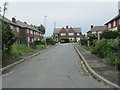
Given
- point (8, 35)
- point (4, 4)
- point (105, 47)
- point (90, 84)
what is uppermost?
point (4, 4)

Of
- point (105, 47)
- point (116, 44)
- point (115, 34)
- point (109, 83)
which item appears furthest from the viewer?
point (115, 34)

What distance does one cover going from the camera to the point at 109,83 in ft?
22.5

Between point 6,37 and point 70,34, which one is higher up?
point 70,34

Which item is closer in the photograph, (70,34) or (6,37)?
(6,37)

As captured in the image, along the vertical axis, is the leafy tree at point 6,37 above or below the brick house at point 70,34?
below

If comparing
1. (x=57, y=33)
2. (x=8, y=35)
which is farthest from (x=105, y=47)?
(x=57, y=33)

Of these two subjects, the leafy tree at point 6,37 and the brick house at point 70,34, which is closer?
the leafy tree at point 6,37

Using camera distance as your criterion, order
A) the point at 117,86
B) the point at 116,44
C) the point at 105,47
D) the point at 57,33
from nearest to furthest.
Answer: the point at 117,86, the point at 116,44, the point at 105,47, the point at 57,33

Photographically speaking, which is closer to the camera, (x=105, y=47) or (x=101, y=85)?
(x=101, y=85)

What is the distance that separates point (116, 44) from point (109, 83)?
5974 mm

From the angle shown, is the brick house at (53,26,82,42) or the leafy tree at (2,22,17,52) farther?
the brick house at (53,26,82,42)

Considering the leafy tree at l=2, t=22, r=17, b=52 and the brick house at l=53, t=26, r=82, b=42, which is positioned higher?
the brick house at l=53, t=26, r=82, b=42

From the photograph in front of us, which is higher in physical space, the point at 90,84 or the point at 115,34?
the point at 115,34

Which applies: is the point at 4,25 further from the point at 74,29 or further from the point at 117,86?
the point at 74,29
